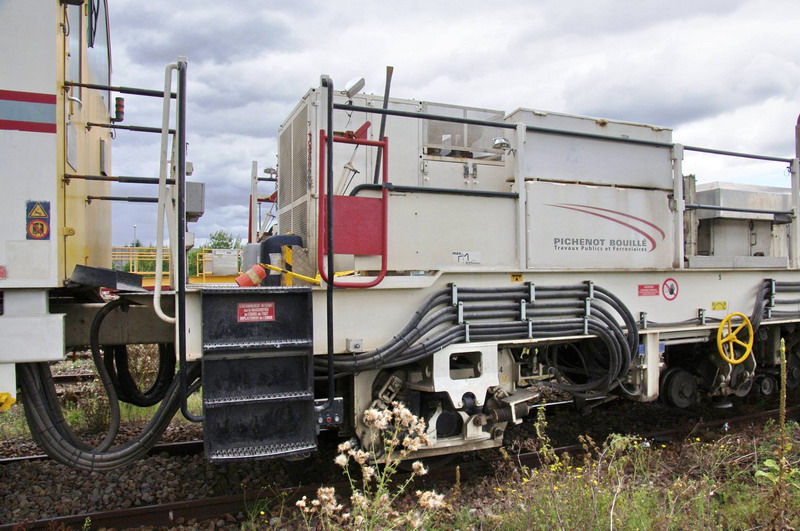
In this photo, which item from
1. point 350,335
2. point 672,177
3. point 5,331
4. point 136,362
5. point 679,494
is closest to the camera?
point 5,331

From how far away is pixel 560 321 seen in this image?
14.8 feet

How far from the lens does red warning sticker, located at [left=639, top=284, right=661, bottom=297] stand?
196 inches

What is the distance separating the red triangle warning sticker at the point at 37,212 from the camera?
3.20 metres

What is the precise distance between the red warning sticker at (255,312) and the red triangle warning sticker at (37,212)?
122cm

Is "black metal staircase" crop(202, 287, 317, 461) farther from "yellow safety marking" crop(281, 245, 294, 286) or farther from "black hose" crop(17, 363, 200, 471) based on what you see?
"yellow safety marking" crop(281, 245, 294, 286)

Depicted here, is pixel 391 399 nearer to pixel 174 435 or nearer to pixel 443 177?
pixel 443 177

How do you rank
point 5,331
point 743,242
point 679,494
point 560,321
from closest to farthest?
point 5,331, point 679,494, point 560,321, point 743,242

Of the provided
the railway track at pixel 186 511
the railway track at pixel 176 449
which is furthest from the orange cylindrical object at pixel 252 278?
the railway track at pixel 176 449

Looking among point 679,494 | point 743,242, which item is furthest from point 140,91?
point 743,242

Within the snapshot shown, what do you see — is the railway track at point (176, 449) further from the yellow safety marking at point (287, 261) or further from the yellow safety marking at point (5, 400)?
the yellow safety marking at point (5, 400)

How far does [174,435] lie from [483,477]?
321cm

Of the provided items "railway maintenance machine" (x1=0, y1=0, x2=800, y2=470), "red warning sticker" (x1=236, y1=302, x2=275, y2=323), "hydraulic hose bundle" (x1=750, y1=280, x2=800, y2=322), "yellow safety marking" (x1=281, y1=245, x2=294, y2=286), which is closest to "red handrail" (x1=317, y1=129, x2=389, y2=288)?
"railway maintenance machine" (x1=0, y1=0, x2=800, y2=470)

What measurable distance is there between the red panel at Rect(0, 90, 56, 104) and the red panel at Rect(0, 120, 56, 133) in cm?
13

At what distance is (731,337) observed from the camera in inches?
207
